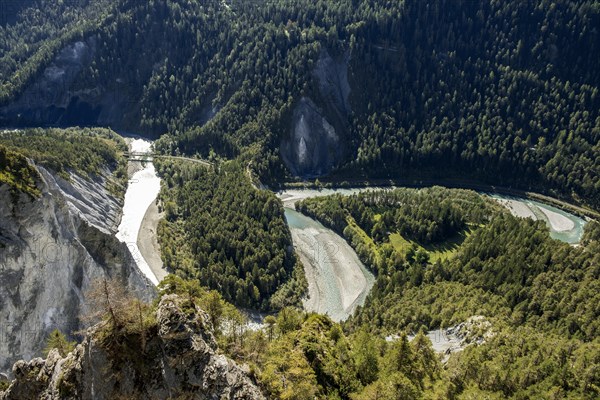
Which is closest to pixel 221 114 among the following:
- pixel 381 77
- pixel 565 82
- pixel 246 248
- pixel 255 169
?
pixel 255 169

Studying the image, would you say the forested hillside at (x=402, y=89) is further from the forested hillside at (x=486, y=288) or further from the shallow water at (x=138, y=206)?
the forested hillside at (x=486, y=288)

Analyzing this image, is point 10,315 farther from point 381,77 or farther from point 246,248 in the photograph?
point 381,77

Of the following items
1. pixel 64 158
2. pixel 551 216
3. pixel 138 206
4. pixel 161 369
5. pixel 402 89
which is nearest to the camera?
→ pixel 161 369

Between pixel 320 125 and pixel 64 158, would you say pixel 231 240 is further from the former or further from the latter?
pixel 320 125

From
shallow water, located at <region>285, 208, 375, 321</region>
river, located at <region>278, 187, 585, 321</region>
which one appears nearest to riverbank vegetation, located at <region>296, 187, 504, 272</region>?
shallow water, located at <region>285, 208, 375, 321</region>

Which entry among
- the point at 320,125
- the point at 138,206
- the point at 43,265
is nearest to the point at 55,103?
the point at 138,206

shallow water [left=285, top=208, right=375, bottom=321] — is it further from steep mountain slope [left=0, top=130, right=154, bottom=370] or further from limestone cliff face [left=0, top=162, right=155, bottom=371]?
limestone cliff face [left=0, top=162, right=155, bottom=371]
